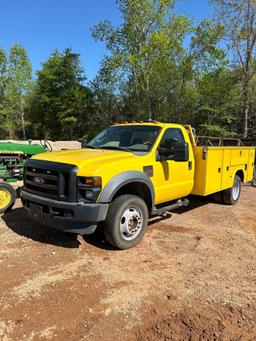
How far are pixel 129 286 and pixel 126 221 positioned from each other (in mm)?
1197

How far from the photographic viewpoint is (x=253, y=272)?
13.6ft

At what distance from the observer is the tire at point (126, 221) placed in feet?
14.8

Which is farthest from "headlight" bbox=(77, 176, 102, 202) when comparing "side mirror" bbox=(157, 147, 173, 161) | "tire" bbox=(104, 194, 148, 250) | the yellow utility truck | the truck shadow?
"side mirror" bbox=(157, 147, 173, 161)

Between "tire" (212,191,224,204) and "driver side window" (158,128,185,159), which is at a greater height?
"driver side window" (158,128,185,159)

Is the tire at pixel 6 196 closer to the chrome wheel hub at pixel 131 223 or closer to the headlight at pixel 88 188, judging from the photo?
the headlight at pixel 88 188

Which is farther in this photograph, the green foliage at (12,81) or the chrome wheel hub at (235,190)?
the green foliage at (12,81)

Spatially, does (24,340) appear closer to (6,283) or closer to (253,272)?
(6,283)

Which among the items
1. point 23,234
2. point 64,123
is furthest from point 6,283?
point 64,123

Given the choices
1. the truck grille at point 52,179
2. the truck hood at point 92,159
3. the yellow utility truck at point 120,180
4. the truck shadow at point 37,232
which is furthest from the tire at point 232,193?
the truck grille at point 52,179

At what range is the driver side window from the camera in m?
5.37

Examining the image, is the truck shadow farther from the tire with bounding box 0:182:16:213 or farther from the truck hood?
the truck hood

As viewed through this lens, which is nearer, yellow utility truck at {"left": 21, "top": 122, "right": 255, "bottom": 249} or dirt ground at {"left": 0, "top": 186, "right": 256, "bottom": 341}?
dirt ground at {"left": 0, "top": 186, "right": 256, "bottom": 341}

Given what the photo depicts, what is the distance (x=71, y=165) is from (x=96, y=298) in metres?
1.85

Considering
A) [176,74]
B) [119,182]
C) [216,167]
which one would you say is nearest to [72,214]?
[119,182]
